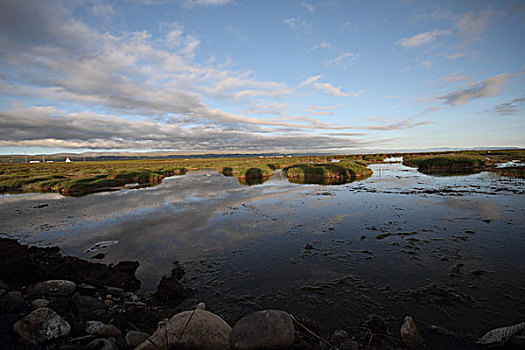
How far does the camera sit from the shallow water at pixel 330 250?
24.4ft

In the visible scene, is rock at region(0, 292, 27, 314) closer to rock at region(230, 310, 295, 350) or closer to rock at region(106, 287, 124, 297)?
rock at region(106, 287, 124, 297)

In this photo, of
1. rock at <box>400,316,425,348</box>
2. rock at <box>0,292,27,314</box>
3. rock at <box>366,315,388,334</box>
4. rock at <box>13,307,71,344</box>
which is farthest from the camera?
rock at <box>366,315,388,334</box>

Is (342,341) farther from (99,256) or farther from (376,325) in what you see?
(99,256)

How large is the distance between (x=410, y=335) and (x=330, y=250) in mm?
5895

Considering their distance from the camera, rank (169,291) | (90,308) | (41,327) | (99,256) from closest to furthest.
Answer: (41,327)
(90,308)
(169,291)
(99,256)

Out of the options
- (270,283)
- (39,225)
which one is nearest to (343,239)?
(270,283)

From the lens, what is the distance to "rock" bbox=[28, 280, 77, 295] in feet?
22.0

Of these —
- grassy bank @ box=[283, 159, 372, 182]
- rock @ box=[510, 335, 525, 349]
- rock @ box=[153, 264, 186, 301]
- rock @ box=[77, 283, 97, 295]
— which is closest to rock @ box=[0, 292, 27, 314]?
rock @ box=[77, 283, 97, 295]

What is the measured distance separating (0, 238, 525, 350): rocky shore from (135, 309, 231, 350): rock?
0.06ft

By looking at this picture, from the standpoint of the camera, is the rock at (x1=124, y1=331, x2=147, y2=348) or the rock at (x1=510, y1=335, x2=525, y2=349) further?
the rock at (x1=124, y1=331, x2=147, y2=348)

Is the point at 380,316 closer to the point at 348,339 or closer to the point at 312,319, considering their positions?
the point at 348,339

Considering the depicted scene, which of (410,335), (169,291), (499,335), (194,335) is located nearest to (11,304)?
(169,291)

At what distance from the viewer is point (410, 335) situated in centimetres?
588

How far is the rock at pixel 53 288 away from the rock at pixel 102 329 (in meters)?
2.04
